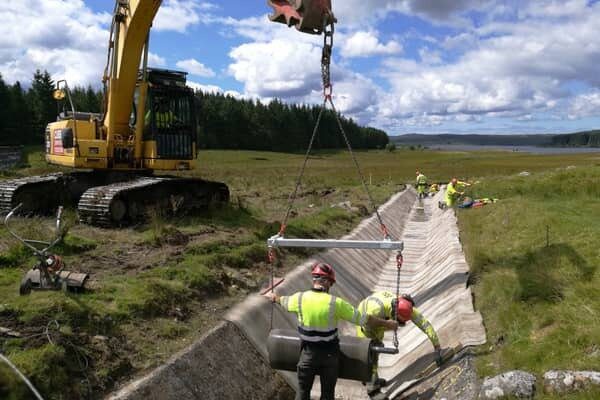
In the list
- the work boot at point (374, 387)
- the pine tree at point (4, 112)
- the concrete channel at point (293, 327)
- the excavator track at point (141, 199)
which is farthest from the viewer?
the pine tree at point (4, 112)

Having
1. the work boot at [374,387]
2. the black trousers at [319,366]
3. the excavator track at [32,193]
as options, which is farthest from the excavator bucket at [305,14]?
the excavator track at [32,193]

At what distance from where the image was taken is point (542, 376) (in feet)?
19.4

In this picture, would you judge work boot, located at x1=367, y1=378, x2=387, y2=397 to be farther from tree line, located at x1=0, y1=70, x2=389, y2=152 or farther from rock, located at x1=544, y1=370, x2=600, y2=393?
→ tree line, located at x1=0, y1=70, x2=389, y2=152

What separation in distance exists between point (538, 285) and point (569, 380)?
3336mm

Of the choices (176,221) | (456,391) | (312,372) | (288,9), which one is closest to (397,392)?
(456,391)

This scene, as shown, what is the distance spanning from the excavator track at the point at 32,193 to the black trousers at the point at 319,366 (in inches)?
425

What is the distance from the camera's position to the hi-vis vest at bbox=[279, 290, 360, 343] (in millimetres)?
6152

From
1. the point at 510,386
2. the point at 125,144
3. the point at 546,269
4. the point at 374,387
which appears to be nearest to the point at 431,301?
the point at 546,269

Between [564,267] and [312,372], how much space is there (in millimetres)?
5480

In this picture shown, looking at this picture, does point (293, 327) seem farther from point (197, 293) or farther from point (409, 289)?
point (409, 289)

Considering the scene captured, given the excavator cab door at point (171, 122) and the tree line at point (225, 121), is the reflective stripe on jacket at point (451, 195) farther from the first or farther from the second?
the tree line at point (225, 121)

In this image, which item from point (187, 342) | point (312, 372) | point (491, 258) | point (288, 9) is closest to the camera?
point (312, 372)

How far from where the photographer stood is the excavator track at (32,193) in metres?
13.9

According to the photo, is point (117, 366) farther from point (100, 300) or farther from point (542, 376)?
point (542, 376)
